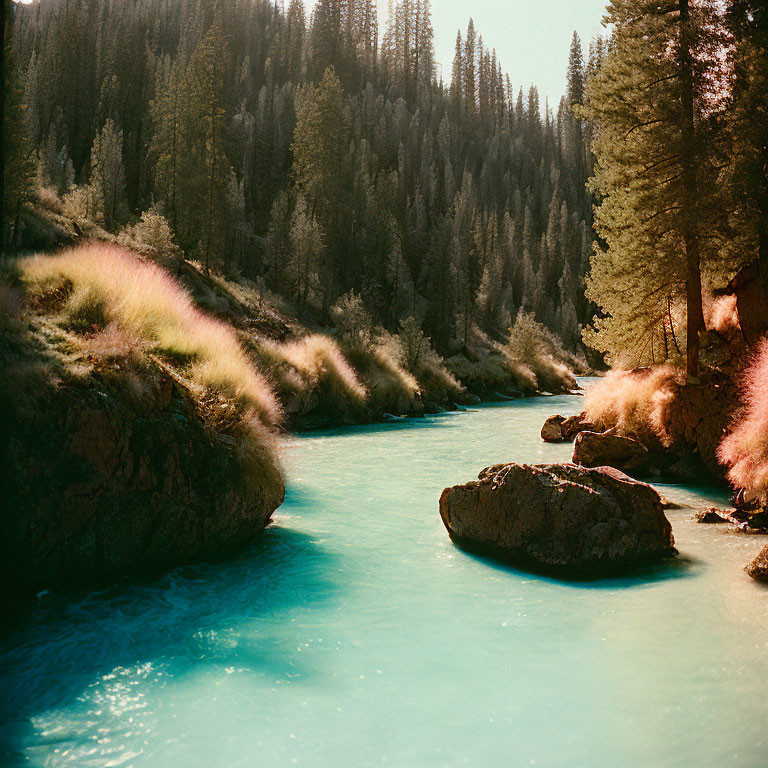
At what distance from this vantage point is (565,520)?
6.54m

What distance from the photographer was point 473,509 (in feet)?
23.5

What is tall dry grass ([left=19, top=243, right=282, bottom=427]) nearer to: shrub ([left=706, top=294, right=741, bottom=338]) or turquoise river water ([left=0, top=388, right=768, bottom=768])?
turquoise river water ([left=0, top=388, right=768, bottom=768])

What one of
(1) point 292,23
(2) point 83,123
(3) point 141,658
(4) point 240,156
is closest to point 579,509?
(3) point 141,658

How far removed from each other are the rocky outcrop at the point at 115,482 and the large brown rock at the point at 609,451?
7.11 meters

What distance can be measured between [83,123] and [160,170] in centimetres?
2751

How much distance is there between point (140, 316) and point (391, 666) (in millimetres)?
5206

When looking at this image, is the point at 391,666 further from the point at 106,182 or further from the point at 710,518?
the point at 106,182

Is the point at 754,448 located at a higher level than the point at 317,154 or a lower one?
lower

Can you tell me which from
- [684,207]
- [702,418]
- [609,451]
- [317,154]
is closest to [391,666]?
[609,451]

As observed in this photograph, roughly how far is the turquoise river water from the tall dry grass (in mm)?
1985

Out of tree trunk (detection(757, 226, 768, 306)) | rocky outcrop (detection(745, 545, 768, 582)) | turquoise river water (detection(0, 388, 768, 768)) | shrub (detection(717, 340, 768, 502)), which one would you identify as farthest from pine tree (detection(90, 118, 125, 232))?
rocky outcrop (detection(745, 545, 768, 582))

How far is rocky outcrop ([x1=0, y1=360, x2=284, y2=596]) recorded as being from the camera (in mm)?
4879

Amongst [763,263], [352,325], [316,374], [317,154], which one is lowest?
[316,374]

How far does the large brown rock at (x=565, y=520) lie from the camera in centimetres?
648
